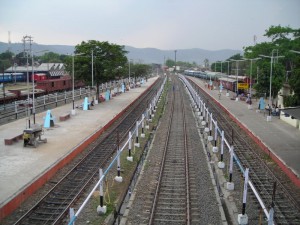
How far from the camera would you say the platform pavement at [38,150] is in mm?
15891

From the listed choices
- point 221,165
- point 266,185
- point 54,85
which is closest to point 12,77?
point 54,85

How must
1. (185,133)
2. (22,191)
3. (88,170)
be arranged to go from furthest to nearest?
(185,133), (88,170), (22,191)

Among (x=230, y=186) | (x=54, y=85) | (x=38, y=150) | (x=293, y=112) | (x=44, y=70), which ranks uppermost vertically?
(x=44, y=70)

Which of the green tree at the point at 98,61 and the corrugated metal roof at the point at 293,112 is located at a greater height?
the green tree at the point at 98,61

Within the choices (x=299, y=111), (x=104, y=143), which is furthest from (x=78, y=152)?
(x=299, y=111)

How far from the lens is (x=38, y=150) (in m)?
21.4

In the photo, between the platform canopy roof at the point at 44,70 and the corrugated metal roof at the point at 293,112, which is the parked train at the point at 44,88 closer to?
the platform canopy roof at the point at 44,70

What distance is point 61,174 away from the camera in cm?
1803

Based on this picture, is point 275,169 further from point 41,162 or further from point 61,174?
point 41,162

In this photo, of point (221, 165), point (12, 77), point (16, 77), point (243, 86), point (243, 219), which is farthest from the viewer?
point (16, 77)

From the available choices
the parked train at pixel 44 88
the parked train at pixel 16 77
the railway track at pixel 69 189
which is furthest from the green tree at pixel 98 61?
the railway track at pixel 69 189

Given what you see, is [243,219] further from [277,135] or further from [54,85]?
[54,85]

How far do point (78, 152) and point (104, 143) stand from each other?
10.1 feet

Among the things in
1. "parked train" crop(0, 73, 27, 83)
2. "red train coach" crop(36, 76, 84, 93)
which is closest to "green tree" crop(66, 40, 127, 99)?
"red train coach" crop(36, 76, 84, 93)
